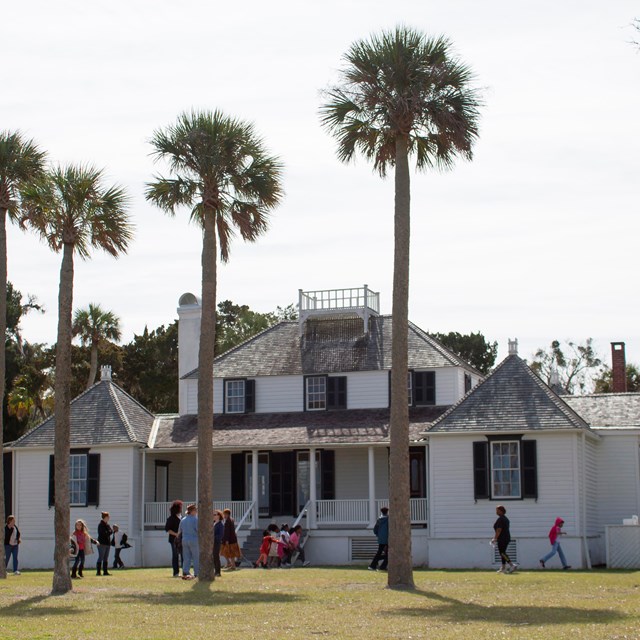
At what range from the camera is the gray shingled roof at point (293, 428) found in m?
36.0

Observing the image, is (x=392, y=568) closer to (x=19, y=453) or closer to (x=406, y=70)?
(x=406, y=70)

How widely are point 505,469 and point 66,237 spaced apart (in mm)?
14858

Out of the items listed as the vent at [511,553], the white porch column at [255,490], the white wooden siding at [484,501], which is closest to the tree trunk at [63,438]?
the white wooden siding at [484,501]

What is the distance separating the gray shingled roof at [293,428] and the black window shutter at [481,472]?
2.79 meters

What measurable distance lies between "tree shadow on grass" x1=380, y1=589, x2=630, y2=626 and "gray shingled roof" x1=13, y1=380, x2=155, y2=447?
20.2 meters

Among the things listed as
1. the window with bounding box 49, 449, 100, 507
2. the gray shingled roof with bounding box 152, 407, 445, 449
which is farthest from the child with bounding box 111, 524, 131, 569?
the gray shingled roof with bounding box 152, 407, 445, 449

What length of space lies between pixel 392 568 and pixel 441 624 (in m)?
6.55

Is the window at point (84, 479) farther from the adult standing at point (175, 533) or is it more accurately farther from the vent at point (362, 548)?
the adult standing at point (175, 533)

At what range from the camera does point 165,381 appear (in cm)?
6450

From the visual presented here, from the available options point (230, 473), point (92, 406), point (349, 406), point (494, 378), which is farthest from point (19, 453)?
point (494, 378)

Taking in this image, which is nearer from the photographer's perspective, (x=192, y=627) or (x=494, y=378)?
(x=192, y=627)

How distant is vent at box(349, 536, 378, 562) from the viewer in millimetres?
34969

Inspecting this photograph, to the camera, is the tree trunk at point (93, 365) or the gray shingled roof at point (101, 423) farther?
the tree trunk at point (93, 365)

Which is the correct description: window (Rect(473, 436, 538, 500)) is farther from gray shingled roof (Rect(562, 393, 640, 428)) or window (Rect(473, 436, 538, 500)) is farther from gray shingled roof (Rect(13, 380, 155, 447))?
gray shingled roof (Rect(13, 380, 155, 447))
